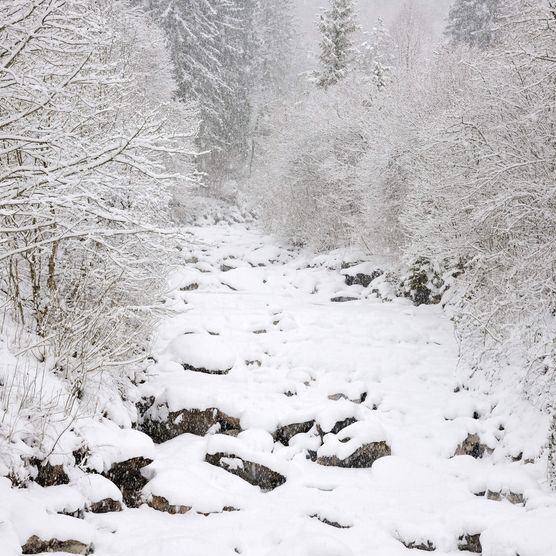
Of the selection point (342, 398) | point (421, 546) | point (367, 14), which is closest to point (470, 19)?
point (342, 398)

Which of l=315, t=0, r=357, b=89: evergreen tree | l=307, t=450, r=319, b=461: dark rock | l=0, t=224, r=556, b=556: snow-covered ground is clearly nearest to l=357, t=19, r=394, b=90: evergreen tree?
l=315, t=0, r=357, b=89: evergreen tree

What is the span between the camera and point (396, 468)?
6.71 metres

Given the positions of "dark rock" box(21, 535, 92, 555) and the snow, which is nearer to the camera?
"dark rock" box(21, 535, 92, 555)

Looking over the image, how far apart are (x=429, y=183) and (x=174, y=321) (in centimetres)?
721

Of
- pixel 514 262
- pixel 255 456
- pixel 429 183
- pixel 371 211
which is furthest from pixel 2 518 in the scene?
pixel 371 211

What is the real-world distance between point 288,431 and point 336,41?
2658 cm

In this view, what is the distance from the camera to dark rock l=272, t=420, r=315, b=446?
7.46m

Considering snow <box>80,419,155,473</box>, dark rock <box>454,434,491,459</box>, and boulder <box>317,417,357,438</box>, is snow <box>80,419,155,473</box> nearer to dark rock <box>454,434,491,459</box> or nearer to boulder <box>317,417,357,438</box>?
boulder <box>317,417,357,438</box>

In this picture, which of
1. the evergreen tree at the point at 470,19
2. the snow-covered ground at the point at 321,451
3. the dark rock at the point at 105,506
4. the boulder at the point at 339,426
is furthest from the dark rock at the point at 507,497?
the evergreen tree at the point at 470,19

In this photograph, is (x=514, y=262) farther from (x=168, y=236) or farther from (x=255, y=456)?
(x=168, y=236)

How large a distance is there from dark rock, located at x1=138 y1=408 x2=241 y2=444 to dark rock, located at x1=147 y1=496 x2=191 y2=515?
6.53 ft

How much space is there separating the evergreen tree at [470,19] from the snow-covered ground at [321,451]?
22.1 meters

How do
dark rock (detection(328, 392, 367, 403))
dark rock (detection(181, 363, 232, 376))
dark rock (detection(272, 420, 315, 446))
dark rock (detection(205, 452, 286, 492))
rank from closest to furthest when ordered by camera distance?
dark rock (detection(205, 452, 286, 492)), dark rock (detection(272, 420, 315, 446)), dark rock (detection(328, 392, 367, 403)), dark rock (detection(181, 363, 232, 376))

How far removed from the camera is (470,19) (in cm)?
2861
